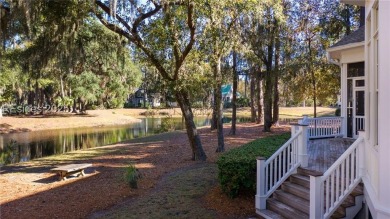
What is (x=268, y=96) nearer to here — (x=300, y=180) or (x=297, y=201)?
(x=300, y=180)

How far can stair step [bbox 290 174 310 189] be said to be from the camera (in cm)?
627

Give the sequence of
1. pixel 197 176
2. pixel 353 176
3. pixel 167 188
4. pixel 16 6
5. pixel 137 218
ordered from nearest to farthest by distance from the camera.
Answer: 1. pixel 353 176
2. pixel 137 218
3. pixel 167 188
4. pixel 197 176
5. pixel 16 6

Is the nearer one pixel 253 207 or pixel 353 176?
pixel 353 176

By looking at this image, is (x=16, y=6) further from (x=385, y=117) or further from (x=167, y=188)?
(x=385, y=117)

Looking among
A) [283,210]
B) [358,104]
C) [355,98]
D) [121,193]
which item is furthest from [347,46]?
[121,193]

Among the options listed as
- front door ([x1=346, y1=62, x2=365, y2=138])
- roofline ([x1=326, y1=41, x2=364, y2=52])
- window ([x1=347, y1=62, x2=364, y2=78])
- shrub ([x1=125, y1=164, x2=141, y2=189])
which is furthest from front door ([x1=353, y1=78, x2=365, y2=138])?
shrub ([x1=125, y1=164, x2=141, y2=189])

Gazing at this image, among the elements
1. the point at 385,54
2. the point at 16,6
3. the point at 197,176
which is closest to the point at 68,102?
the point at 16,6

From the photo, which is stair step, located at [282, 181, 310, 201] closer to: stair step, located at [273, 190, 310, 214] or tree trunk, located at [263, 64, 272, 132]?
stair step, located at [273, 190, 310, 214]

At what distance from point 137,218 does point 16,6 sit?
7.87 m

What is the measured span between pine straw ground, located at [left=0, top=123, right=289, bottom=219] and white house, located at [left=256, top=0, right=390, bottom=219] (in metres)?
0.86

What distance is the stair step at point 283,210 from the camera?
572 centimetres

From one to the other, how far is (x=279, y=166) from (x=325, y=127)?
5881mm

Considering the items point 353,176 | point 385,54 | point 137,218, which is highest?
point 385,54

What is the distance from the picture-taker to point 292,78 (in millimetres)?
21609
